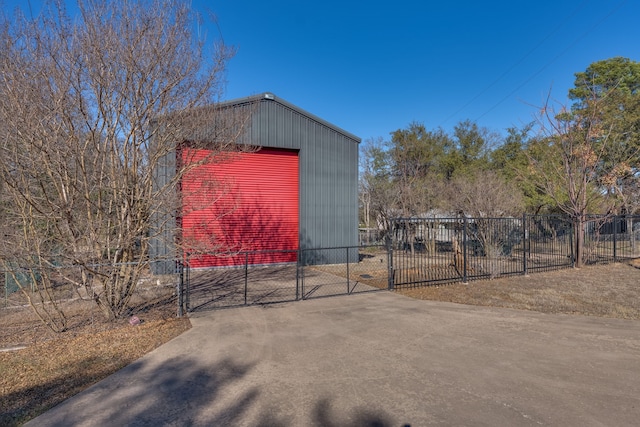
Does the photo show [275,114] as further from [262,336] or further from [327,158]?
[262,336]

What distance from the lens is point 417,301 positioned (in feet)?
26.0

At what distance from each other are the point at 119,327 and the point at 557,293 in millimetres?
9703

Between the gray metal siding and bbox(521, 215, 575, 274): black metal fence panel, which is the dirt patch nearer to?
bbox(521, 215, 575, 274): black metal fence panel

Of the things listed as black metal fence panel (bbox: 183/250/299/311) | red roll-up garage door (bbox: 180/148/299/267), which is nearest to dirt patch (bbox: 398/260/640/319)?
black metal fence panel (bbox: 183/250/299/311)

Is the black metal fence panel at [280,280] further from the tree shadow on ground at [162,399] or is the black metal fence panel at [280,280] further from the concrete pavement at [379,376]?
the tree shadow on ground at [162,399]

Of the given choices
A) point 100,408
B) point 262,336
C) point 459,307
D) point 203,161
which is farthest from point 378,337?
point 203,161

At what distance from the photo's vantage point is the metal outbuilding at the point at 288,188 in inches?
517

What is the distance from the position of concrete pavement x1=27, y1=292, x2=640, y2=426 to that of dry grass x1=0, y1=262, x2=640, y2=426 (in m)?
0.37

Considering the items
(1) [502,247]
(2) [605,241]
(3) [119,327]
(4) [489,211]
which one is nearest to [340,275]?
(1) [502,247]

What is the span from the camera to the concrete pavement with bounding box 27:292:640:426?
3.21m

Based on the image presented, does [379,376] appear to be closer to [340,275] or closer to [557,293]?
[557,293]

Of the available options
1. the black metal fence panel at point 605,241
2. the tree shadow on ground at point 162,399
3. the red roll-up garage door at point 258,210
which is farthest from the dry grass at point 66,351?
the black metal fence panel at point 605,241

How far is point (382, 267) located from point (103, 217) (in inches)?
396

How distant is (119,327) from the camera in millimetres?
5965
